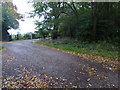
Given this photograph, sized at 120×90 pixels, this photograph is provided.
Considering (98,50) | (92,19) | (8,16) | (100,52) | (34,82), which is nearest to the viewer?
(34,82)

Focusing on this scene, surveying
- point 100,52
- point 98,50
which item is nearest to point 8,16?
point 98,50

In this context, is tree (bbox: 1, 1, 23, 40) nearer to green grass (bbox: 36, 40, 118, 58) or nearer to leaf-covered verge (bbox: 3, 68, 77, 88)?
green grass (bbox: 36, 40, 118, 58)

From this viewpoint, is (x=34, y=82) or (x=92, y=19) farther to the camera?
(x=92, y=19)

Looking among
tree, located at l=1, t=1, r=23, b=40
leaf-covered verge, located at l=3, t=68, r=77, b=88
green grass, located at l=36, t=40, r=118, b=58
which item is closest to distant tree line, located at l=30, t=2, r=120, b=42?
green grass, located at l=36, t=40, r=118, b=58

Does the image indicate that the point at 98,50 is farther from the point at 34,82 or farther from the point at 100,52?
the point at 34,82

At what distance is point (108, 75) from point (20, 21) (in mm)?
17985

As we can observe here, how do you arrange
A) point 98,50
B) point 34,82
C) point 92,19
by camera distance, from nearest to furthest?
point 34,82
point 98,50
point 92,19

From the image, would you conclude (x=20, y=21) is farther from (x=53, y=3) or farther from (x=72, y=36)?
(x=72, y=36)

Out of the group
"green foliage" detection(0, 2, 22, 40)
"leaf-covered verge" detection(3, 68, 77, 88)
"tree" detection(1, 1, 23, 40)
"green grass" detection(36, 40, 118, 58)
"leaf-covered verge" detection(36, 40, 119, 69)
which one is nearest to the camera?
"leaf-covered verge" detection(3, 68, 77, 88)

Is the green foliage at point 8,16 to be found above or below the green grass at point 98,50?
above

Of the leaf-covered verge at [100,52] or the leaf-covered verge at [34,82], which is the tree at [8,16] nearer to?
the leaf-covered verge at [100,52]

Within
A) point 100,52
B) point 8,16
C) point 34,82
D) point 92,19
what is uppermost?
point 8,16

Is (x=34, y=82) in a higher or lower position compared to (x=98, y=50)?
lower

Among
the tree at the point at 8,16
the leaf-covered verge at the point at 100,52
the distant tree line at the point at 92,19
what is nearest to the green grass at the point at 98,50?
the leaf-covered verge at the point at 100,52
